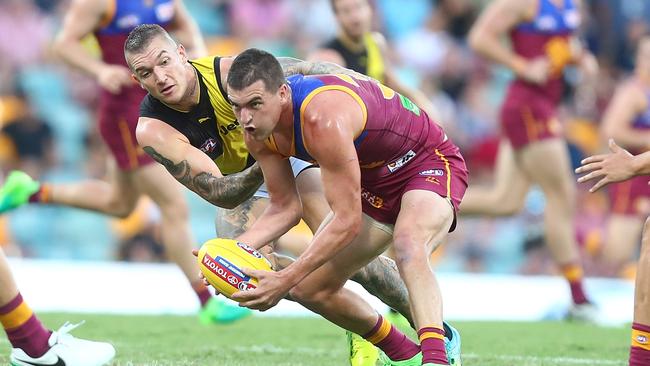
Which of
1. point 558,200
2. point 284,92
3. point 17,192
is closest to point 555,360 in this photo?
point 284,92

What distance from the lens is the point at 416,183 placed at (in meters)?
6.00

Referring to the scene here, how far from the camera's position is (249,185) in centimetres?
623

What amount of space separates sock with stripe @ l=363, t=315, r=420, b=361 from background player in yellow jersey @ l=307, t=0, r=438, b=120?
12.5ft

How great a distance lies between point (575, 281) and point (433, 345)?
5.16 meters

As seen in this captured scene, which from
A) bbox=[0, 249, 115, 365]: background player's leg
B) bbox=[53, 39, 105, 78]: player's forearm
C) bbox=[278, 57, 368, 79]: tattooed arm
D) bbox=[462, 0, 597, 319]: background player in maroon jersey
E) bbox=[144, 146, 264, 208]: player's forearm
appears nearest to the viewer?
bbox=[0, 249, 115, 365]: background player's leg

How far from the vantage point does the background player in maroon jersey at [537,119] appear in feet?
34.0

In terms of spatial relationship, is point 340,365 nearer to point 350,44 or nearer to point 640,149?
point 350,44

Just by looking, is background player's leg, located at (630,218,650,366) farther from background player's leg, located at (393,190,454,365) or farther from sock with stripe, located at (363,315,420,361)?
sock with stripe, located at (363,315,420,361)

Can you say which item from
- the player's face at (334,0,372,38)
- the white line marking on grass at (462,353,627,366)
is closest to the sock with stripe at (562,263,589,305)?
the player's face at (334,0,372,38)

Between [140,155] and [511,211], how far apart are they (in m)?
3.52

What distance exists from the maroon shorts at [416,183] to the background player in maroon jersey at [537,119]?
171 inches

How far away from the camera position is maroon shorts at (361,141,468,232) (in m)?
6.02

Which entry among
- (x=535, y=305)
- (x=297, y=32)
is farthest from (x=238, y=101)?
(x=297, y=32)

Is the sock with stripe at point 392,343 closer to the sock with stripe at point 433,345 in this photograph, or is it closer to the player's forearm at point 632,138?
the sock with stripe at point 433,345
